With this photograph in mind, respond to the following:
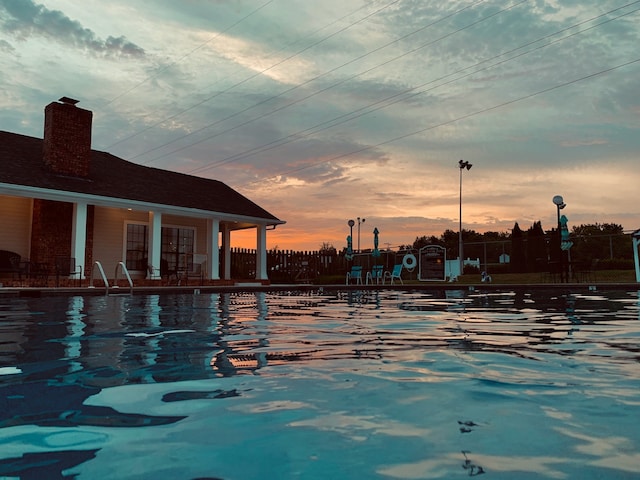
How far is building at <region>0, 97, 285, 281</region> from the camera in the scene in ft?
49.8

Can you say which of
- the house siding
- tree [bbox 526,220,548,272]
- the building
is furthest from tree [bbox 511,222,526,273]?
the house siding

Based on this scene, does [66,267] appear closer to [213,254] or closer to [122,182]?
[122,182]

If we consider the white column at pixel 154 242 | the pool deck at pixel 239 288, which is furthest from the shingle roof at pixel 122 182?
the pool deck at pixel 239 288

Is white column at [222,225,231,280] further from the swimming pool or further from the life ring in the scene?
the swimming pool

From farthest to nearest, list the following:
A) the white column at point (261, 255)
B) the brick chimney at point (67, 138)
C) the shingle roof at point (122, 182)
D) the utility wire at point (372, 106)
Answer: the white column at point (261, 255) → the utility wire at point (372, 106) → the brick chimney at point (67, 138) → the shingle roof at point (122, 182)

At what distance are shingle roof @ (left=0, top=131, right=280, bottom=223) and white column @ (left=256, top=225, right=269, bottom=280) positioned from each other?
0.67 m

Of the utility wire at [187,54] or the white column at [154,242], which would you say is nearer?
the white column at [154,242]

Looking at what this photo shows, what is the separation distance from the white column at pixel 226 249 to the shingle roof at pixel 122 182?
1340 millimetres

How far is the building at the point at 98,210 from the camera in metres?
15.2

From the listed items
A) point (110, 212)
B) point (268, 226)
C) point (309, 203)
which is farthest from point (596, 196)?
point (110, 212)

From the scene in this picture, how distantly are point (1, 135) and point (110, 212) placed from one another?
445cm

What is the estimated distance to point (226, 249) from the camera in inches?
845

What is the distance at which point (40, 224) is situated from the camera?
15.2 m

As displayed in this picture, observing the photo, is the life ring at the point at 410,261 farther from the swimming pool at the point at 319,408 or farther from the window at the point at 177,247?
the swimming pool at the point at 319,408
